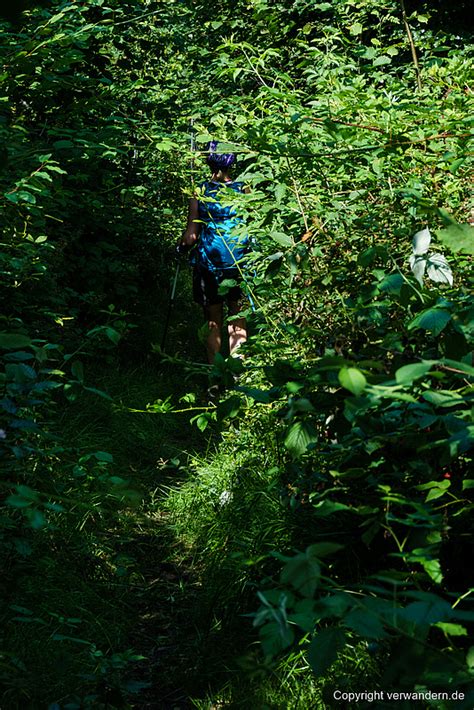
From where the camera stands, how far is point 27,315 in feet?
17.7

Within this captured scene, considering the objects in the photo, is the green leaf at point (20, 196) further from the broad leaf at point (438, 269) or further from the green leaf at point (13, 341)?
the broad leaf at point (438, 269)

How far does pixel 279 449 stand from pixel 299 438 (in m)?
1.66

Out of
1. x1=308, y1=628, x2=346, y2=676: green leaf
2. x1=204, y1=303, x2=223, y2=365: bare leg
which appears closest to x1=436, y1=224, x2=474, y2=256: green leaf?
x1=308, y1=628, x2=346, y2=676: green leaf

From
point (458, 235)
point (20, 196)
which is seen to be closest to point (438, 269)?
point (458, 235)

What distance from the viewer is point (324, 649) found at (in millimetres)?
1411

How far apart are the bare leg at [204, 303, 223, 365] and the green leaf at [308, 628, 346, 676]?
533cm

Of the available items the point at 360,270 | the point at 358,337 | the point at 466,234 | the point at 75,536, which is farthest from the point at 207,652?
the point at 466,234

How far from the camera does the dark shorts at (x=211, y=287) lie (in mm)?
6680

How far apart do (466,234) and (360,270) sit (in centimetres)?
161

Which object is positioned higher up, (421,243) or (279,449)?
(421,243)

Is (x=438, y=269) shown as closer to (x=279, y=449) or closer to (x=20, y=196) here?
(x=279, y=449)

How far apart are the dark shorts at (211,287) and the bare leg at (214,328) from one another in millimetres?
73

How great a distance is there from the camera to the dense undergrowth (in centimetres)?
181

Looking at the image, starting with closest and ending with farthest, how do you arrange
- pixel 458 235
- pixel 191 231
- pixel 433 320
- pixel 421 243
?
pixel 458 235 < pixel 433 320 < pixel 421 243 < pixel 191 231
